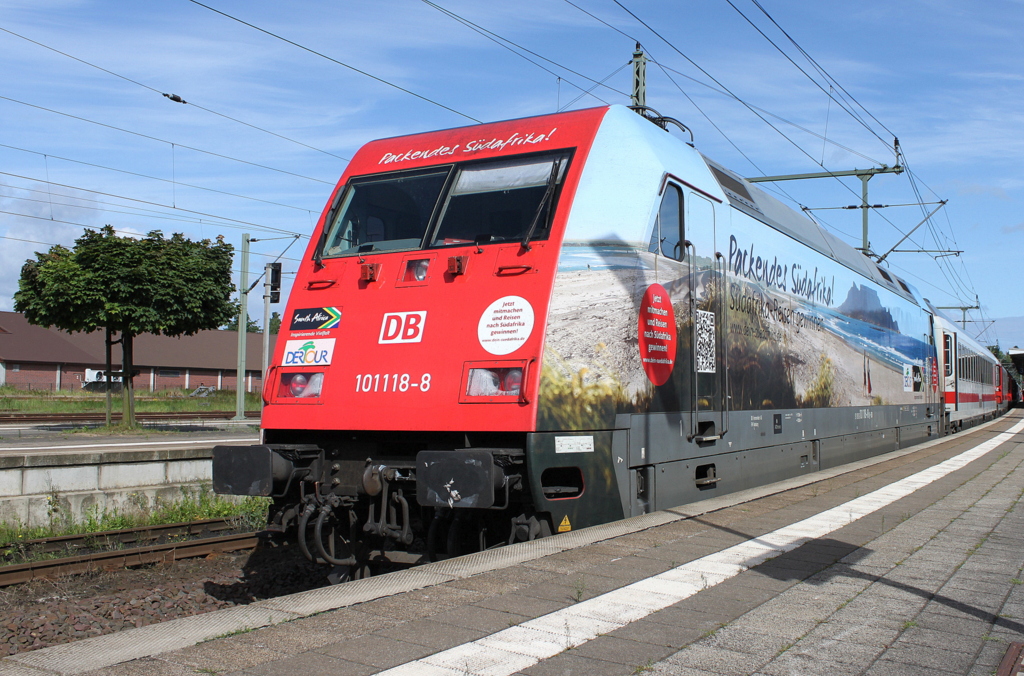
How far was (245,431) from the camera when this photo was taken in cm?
2241

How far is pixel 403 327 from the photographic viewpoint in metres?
6.21

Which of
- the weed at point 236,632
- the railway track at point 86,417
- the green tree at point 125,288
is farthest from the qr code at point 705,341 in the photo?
the railway track at point 86,417

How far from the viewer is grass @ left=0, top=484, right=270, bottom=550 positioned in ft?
31.0

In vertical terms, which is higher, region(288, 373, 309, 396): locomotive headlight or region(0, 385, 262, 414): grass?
region(288, 373, 309, 396): locomotive headlight

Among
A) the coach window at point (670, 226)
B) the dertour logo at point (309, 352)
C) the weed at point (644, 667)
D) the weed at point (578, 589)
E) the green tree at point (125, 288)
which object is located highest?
the green tree at point (125, 288)

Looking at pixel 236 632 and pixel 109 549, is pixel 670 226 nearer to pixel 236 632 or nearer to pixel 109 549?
pixel 236 632

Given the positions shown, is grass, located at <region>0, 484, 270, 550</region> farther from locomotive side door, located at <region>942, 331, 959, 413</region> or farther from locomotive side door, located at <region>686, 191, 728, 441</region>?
locomotive side door, located at <region>942, 331, 959, 413</region>

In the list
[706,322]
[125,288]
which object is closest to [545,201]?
[706,322]

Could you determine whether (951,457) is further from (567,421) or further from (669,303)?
(567,421)

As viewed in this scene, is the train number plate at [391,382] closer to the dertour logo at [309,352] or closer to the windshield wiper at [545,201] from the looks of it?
the dertour logo at [309,352]

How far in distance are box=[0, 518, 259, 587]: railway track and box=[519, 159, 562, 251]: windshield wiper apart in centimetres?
464

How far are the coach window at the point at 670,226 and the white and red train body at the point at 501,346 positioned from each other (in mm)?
23

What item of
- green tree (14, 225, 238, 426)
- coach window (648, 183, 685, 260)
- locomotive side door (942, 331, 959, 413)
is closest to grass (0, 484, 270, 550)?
coach window (648, 183, 685, 260)

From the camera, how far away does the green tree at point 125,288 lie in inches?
765
